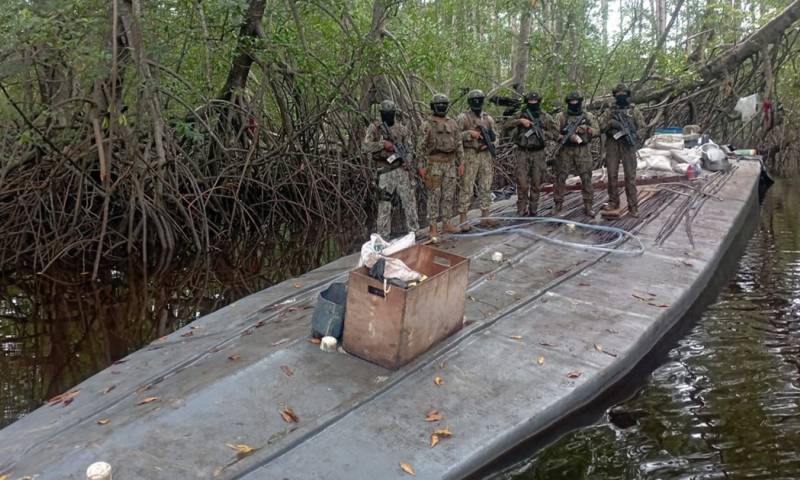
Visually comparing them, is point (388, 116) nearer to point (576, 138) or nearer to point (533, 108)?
point (533, 108)

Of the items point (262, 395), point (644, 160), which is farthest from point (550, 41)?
point (262, 395)

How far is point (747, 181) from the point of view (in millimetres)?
11992

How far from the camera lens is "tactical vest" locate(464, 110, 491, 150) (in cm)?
759

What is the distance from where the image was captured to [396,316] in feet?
13.0

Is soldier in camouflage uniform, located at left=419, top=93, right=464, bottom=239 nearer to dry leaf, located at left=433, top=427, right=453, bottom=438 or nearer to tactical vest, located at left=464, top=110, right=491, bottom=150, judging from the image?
tactical vest, located at left=464, top=110, right=491, bottom=150

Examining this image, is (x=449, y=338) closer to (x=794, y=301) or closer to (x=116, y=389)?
(x=116, y=389)

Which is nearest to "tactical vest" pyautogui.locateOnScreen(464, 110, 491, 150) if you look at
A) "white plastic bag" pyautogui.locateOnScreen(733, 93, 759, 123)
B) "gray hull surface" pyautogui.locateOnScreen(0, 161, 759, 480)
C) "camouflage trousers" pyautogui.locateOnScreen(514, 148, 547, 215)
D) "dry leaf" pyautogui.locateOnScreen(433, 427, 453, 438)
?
"camouflage trousers" pyautogui.locateOnScreen(514, 148, 547, 215)

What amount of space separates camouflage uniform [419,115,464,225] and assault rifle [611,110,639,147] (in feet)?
6.48

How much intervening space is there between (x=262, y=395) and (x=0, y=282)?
229 inches

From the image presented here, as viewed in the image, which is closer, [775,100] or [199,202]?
[199,202]

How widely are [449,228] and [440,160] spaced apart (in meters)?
0.78

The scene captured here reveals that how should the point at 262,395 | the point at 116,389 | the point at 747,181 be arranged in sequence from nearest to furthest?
the point at 262,395 → the point at 116,389 → the point at 747,181

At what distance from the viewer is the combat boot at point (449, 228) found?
761cm

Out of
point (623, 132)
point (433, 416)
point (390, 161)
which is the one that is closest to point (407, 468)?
point (433, 416)
